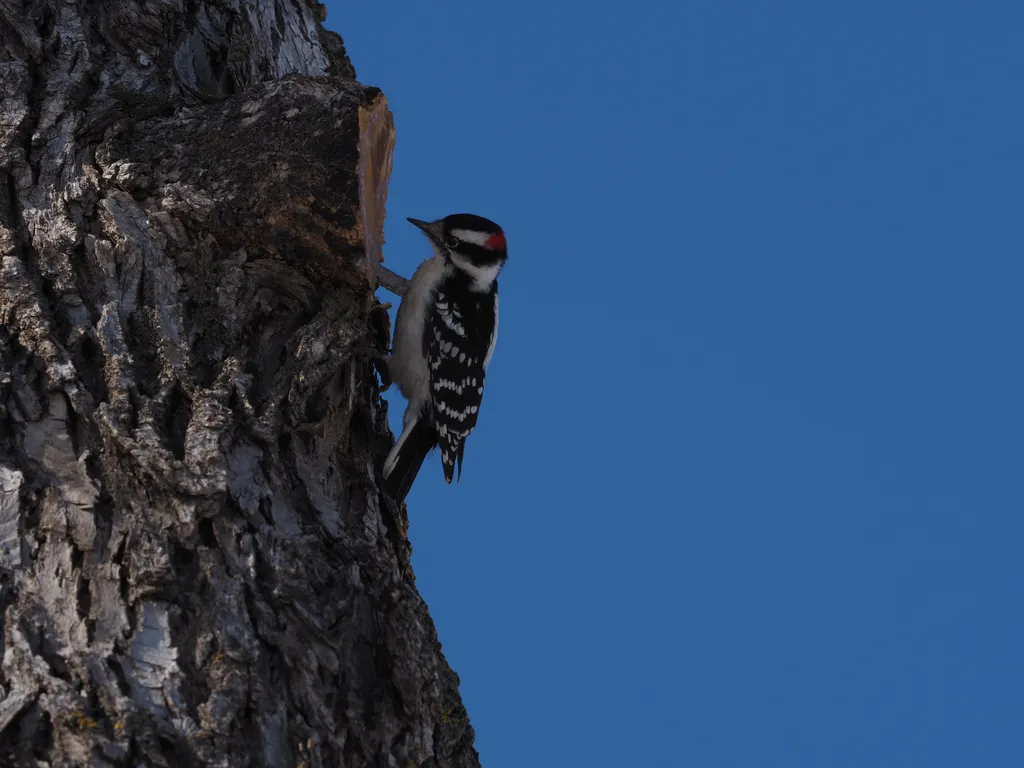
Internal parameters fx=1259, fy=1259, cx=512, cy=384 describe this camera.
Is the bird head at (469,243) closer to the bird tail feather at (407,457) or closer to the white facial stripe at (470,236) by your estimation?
the white facial stripe at (470,236)

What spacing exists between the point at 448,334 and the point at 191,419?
1.86 meters

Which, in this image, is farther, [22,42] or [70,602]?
[22,42]

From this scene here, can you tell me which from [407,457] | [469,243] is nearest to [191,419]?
[407,457]

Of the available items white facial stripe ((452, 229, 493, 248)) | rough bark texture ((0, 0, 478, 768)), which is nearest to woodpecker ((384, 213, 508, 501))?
white facial stripe ((452, 229, 493, 248))

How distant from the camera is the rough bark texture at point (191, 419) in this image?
2.23 meters

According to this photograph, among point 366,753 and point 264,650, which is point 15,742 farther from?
point 366,753

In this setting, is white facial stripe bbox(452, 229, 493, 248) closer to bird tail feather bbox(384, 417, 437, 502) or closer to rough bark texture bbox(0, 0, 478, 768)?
bird tail feather bbox(384, 417, 437, 502)

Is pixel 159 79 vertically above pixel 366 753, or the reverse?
pixel 159 79

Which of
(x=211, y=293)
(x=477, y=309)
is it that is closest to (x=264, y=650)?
(x=211, y=293)

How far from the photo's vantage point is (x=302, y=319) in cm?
315

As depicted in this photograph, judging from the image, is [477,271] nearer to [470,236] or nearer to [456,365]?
[470,236]

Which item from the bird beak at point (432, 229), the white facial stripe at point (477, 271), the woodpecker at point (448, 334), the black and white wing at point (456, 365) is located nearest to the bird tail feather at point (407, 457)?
the woodpecker at point (448, 334)

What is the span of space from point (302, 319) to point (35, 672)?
1234 millimetres

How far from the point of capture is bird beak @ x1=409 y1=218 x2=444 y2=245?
15.7ft
